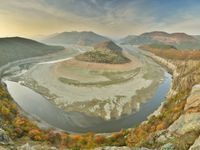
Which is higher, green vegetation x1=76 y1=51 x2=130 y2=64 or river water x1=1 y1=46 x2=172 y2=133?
green vegetation x1=76 y1=51 x2=130 y2=64

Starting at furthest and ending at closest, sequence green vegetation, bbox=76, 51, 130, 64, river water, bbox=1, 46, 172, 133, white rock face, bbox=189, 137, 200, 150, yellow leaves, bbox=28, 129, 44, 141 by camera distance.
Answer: green vegetation, bbox=76, 51, 130, 64 → river water, bbox=1, 46, 172, 133 → yellow leaves, bbox=28, 129, 44, 141 → white rock face, bbox=189, 137, 200, 150

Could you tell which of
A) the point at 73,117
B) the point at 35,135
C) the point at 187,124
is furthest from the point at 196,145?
the point at 73,117

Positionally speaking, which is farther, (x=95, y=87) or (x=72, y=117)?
(x=95, y=87)

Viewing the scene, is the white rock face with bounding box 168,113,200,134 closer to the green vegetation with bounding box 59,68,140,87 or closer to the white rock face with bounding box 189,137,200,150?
the white rock face with bounding box 189,137,200,150

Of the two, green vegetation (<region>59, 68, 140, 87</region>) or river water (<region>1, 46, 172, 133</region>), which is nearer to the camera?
river water (<region>1, 46, 172, 133</region>)

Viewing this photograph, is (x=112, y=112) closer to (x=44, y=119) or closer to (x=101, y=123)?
(x=101, y=123)

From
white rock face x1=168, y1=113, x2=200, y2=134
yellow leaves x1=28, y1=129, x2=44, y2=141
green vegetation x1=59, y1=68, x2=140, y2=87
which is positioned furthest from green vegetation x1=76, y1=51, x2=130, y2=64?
white rock face x1=168, y1=113, x2=200, y2=134

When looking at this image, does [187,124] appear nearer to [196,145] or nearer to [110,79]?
[196,145]

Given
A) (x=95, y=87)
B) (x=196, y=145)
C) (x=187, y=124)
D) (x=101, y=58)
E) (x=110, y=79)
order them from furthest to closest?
(x=101, y=58), (x=110, y=79), (x=95, y=87), (x=187, y=124), (x=196, y=145)

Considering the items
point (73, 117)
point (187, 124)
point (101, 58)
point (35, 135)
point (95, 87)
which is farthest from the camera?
point (101, 58)

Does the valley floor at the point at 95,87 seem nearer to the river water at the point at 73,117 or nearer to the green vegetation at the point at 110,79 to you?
the green vegetation at the point at 110,79

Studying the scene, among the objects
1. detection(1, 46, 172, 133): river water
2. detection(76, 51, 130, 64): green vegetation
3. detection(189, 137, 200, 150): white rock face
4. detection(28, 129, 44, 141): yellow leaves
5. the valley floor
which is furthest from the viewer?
detection(76, 51, 130, 64): green vegetation
